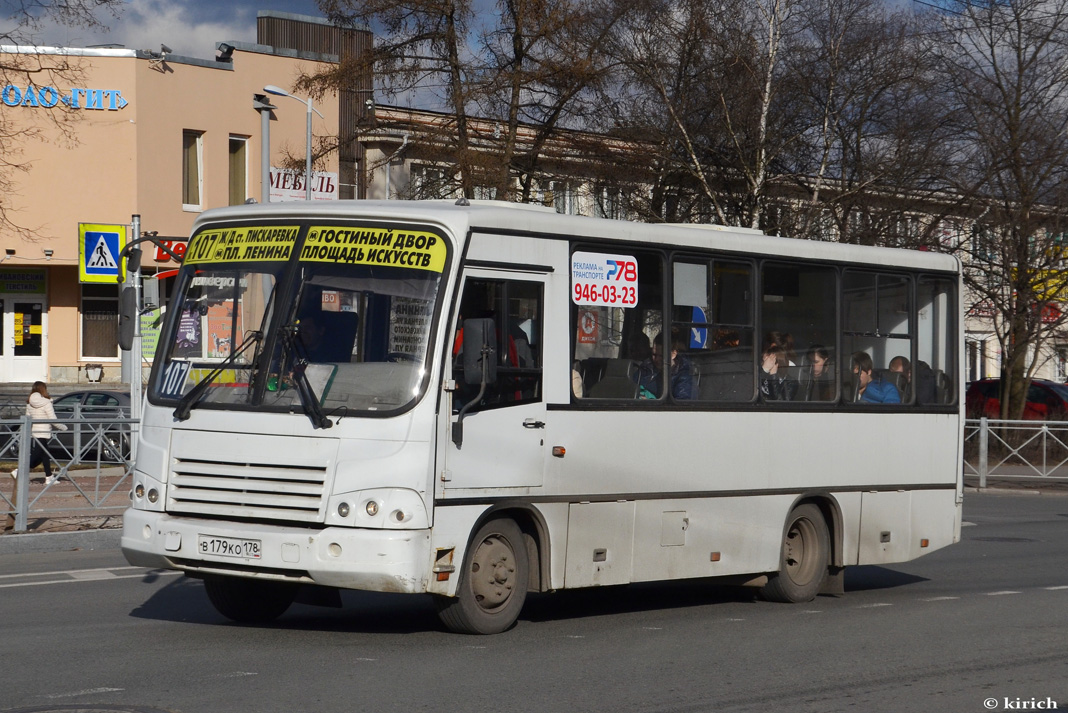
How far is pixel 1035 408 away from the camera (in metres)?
33.8

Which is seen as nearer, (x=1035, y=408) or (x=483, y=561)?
(x=483, y=561)

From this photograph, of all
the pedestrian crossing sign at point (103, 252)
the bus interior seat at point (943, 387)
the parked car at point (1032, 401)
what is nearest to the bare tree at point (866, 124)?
the parked car at point (1032, 401)

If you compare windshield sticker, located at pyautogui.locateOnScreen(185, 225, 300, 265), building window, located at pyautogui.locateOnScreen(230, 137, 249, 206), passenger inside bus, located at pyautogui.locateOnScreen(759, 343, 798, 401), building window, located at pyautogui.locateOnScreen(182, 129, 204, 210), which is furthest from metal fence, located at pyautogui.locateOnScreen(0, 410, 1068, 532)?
building window, located at pyautogui.locateOnScreen(230, 137, 249, 206)

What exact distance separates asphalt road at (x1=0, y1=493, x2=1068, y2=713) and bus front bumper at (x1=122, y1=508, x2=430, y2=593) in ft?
1.54

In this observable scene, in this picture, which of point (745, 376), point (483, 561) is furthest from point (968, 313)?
point (483, 561)

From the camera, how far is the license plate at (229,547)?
8516 millimetres

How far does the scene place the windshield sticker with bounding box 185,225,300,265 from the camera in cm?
924

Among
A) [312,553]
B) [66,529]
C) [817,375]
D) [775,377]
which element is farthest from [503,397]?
[66,529]

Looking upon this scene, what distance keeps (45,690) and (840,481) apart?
22.7 feet

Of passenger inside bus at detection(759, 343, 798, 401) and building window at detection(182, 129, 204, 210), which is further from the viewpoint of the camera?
building window at detection(182, 129, 204, 210)

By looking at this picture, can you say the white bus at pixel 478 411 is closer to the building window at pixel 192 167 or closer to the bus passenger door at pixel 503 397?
the bus passenger door at pixel 503 397

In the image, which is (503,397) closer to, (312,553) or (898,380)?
(312,553)

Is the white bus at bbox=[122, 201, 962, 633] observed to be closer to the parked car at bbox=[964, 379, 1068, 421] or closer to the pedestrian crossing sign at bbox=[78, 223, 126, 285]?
the pedestrian crossing sign at bbox=[78, 223, 126, 285]

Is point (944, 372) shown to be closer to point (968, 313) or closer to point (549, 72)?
point (549, 72)
